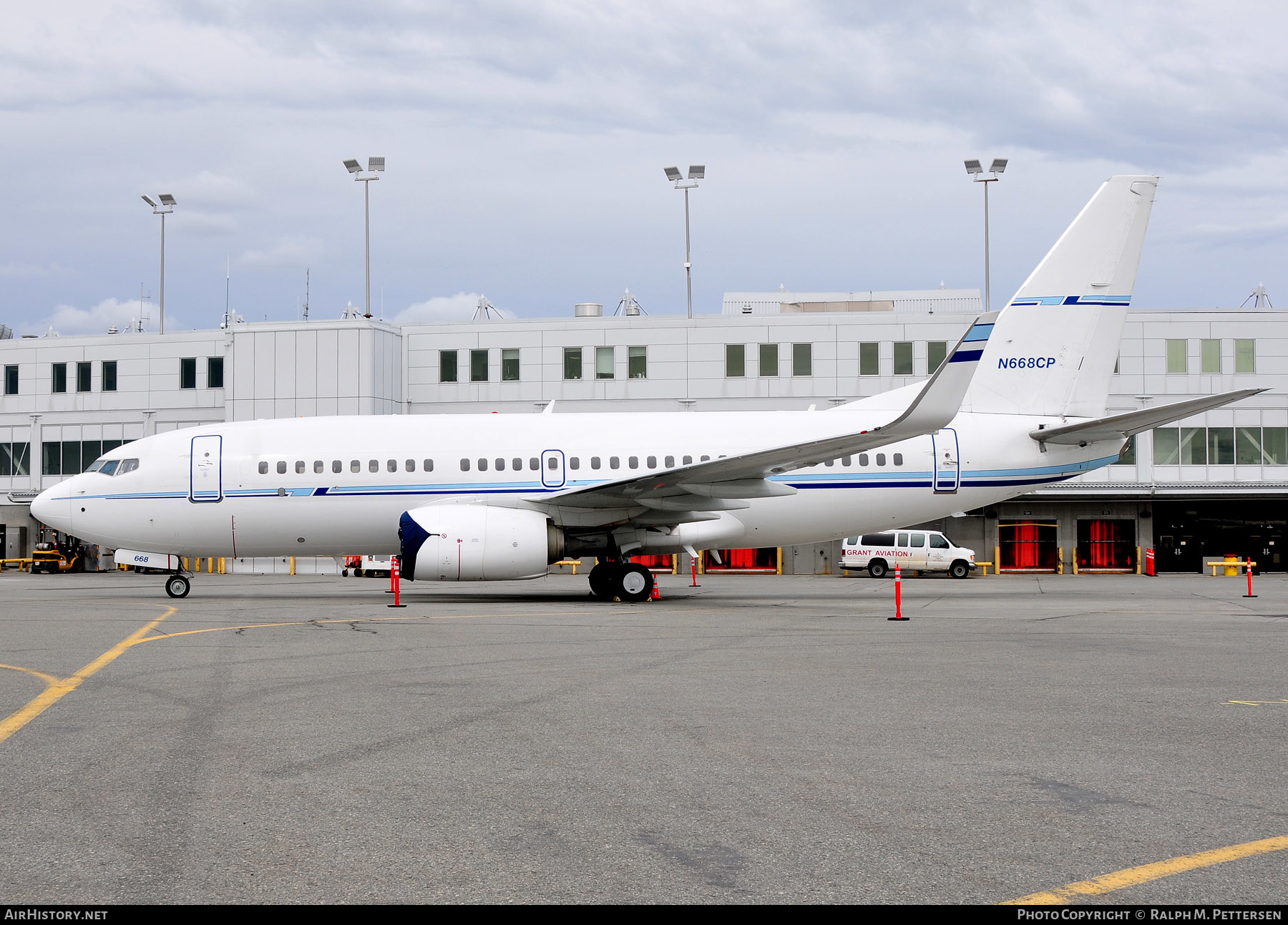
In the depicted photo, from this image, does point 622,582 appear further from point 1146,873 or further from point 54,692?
point 1146,873

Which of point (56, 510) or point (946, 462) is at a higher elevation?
point (946, 462)

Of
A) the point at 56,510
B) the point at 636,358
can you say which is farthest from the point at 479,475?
the point at 636,358

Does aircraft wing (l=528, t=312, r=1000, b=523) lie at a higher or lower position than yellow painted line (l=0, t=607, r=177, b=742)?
higher

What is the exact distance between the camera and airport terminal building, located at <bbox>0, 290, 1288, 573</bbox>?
1748 inches

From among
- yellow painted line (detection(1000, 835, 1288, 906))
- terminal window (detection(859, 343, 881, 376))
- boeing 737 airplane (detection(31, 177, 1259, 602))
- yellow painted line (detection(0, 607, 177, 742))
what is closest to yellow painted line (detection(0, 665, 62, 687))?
yellow painted line (detection(0, 607, 177, 742))

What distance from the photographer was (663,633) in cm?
1587

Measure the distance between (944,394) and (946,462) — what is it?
5.35 m

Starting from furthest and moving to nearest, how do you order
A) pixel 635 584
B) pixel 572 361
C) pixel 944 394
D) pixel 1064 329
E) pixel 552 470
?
pixel 572 361, pixel 1064 329, pixel 552 470, pixel 635 584, pixel 944 394

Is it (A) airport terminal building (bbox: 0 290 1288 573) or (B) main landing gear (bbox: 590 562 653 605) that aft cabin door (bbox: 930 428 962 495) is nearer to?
(B) main landing gear (bbox: 590 562 653 605)

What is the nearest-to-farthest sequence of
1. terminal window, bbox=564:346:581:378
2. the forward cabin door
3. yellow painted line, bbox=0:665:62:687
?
yellow painted line, bbox=0:665:62:687
the forward cabin door
terminal window, bbox=564:346:581:378

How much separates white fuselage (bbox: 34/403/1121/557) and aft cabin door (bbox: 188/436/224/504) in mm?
28

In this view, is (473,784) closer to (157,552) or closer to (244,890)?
(244,890)

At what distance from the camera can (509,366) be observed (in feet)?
151

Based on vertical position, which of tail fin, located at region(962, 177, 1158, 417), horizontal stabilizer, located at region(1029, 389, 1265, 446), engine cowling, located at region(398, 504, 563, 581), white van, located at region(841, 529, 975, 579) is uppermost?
tail fin, located at region(962, 177, 1158, 417)
